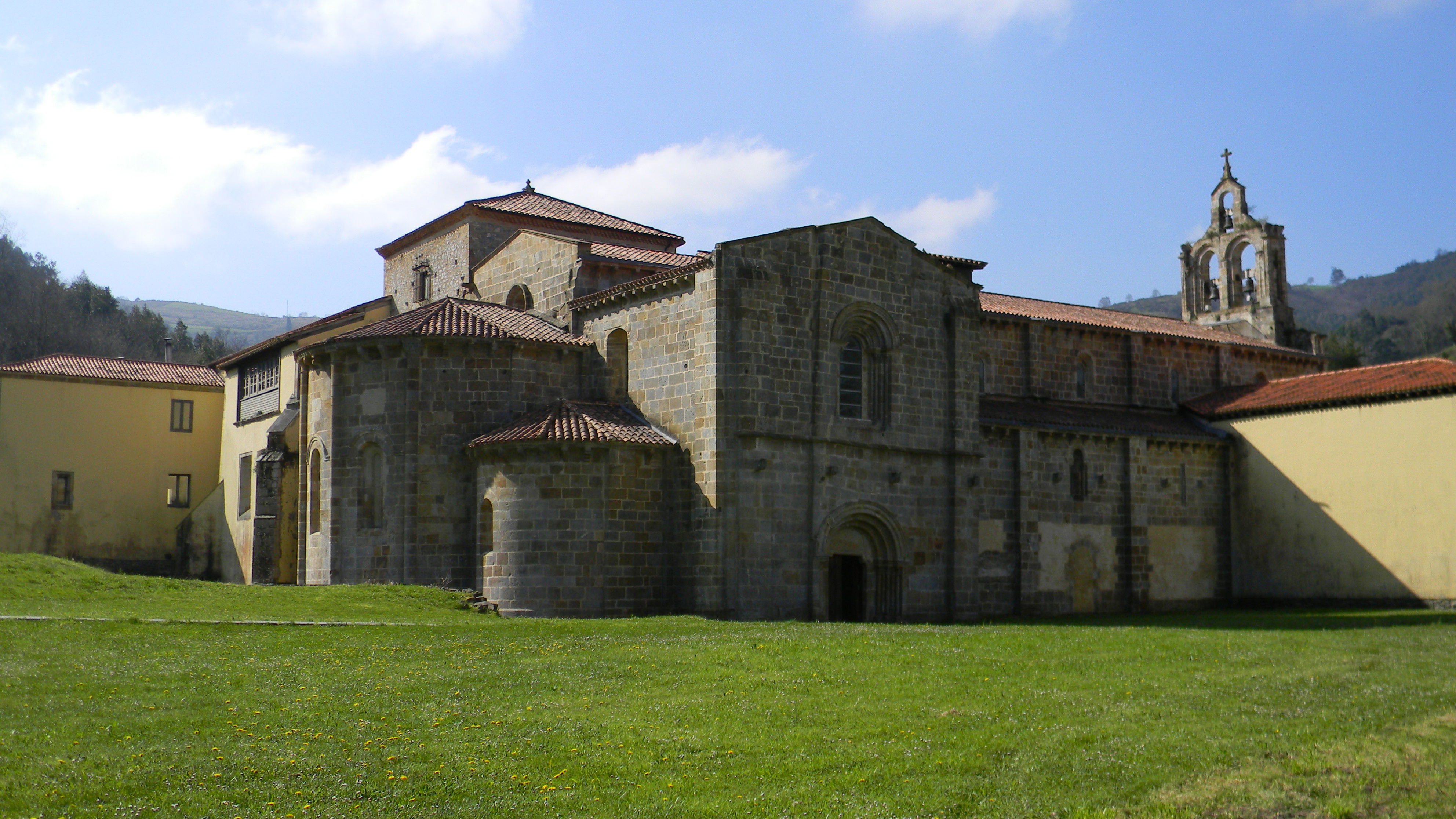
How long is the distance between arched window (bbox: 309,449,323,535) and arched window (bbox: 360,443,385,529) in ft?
4.64

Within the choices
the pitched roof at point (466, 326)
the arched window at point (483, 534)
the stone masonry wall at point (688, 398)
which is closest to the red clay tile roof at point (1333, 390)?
the stone masonry wall at point (688, 398)

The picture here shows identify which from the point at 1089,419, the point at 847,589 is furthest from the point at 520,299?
the point at 1089,419

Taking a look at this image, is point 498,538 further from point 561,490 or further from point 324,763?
point 324,763

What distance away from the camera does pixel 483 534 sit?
104 ft

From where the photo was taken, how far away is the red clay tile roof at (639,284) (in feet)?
103

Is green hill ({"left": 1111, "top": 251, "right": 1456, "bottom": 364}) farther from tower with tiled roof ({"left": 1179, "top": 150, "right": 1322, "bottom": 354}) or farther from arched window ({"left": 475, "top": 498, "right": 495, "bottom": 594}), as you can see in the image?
arched window ({"left": 475, "top": 498, "right": 495, "bottom": 594})

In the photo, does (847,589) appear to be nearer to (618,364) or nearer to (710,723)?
(618,364)

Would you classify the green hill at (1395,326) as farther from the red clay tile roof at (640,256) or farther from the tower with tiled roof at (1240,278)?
the red clay tile roof at (640,256)

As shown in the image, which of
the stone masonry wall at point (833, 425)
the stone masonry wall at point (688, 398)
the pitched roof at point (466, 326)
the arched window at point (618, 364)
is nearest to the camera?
the stone masonry wall at point (688, 398)

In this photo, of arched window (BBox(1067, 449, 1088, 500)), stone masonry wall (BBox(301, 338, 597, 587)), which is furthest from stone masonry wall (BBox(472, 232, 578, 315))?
arched window (BBox(1067, 449, 1088, 500))

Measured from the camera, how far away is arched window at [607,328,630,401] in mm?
34219

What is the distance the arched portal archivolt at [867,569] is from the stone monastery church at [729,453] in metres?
0.08

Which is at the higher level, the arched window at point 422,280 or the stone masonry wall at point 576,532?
the arched window at point 422,280

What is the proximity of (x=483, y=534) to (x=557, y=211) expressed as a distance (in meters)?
16.1
